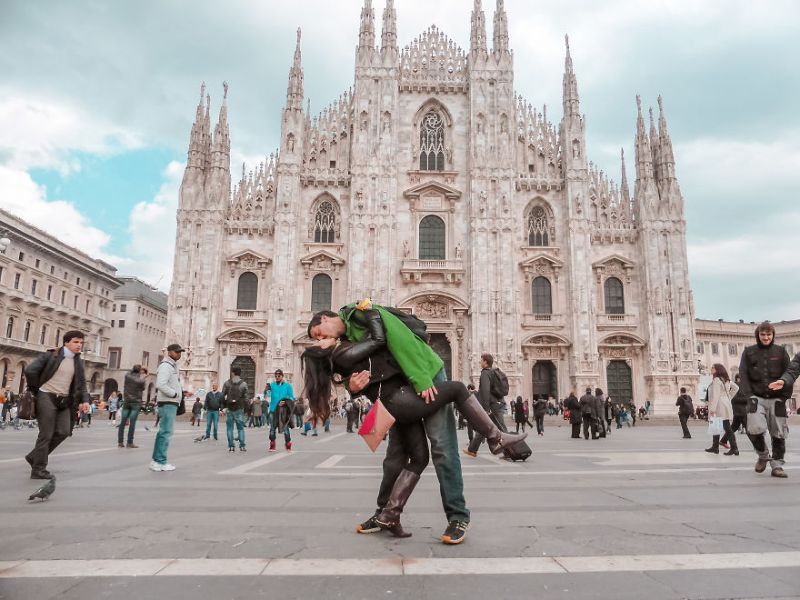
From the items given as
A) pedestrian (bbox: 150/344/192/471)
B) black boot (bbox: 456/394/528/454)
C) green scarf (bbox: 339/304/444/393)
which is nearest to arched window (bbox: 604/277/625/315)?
pedestrian (bbox: 150/344/192/471)

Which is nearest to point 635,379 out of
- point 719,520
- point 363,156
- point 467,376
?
point 467,376

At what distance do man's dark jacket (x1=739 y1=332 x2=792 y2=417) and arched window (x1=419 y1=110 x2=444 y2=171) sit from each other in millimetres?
26619

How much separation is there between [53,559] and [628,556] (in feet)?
10.1

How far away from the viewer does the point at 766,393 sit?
684cm

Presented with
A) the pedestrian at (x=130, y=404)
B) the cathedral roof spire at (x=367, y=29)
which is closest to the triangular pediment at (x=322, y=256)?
the cathedral roof spire at (x=367, y=29)

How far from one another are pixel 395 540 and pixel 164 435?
4954 millimetres

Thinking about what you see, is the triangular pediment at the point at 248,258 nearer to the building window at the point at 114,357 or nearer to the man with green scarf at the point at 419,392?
the man with green scarf at the point at 419,392

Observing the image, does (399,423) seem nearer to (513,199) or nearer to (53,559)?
(53,559)

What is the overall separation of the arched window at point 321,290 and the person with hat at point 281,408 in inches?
788

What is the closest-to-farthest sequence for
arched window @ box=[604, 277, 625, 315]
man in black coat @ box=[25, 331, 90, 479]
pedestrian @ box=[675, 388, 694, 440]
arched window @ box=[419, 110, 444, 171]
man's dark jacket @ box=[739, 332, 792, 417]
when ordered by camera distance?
man in black coat @ box=[25, 331, 90, 479]
man's dark jacket @ box=[739, 332, 792, 417]
pedestrian @ box=[675, 388, 694, 440]
arched window @ box=[604, 277, 625, 315]
arched window @ box=[419, 110, 444, 171]

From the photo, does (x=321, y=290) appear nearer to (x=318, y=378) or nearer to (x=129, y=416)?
(x=129, y=416)

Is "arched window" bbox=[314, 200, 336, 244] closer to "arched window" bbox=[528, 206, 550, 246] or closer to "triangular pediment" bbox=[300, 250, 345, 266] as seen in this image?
"triangular pediment" bbox=[300, 250, 345, 266]

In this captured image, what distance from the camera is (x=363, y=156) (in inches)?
1219

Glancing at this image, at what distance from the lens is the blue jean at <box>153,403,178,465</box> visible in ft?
23.7
